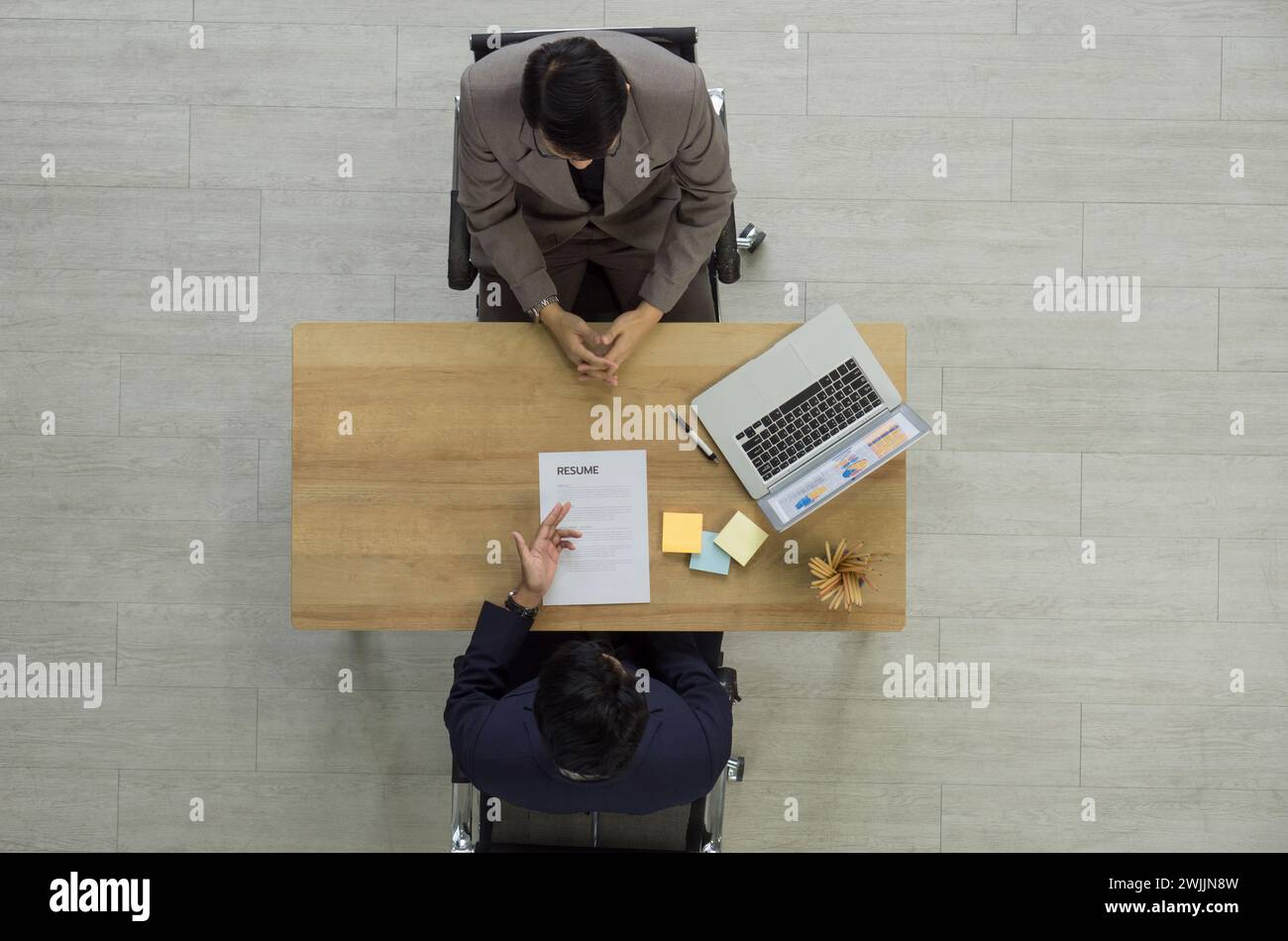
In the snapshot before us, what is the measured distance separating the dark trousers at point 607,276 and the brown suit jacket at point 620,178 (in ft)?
0.17

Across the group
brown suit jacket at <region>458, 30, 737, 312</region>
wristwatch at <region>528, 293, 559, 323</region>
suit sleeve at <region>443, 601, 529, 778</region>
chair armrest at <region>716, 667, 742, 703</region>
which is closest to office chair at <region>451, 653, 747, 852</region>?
suit sleeve at <region>443, 601, 529, 778</region>

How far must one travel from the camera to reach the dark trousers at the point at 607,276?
6.26 ft

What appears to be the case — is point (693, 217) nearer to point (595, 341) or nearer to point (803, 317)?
point (595, 341)

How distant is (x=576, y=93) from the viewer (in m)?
1.30

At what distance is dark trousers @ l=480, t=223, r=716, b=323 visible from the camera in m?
1.91

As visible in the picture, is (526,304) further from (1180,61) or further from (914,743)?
(1180,61)

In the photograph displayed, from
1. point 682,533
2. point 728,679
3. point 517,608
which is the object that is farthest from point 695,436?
point 728,679

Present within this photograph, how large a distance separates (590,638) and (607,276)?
0.78m

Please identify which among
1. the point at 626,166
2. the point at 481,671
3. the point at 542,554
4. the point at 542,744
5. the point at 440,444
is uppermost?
the point at 626,166

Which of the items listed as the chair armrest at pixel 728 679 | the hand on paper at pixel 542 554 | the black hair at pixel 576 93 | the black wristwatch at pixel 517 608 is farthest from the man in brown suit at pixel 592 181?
the chair armrest at pixel 728 679

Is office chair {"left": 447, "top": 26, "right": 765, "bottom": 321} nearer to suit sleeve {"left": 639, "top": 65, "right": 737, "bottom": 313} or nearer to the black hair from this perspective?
suit sleeve {"left": 639, "top": 65, "right": 737, "bottom": 313}

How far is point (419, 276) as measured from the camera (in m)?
2.42

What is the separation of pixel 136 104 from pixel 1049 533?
8.84 feet
